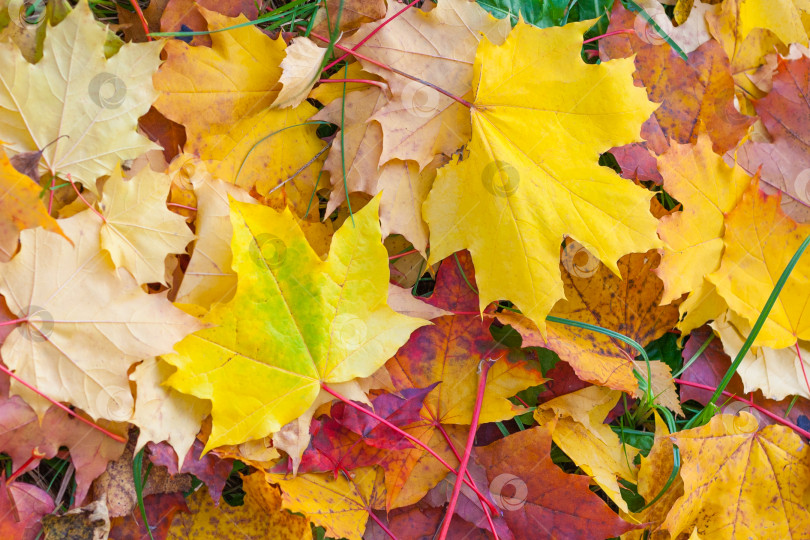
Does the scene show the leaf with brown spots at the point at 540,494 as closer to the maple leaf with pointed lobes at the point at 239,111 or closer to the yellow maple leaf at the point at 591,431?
the yellow maple leaf at the point at 591,431

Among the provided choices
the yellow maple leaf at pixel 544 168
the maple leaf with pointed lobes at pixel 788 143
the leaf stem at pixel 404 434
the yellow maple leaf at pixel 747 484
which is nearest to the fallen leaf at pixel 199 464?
the leaf stem at pixel 404 434

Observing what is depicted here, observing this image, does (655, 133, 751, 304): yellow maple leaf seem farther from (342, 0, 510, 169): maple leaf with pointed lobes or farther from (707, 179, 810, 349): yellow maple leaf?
(342, 0, 510, 169): maple leaf with pointed lobes

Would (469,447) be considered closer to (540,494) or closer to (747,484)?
(540,494)

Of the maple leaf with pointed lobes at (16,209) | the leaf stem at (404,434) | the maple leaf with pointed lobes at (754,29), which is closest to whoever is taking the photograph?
the maple leaf with pointed lobes at (16,209)

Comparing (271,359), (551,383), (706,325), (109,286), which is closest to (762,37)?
(706,325)

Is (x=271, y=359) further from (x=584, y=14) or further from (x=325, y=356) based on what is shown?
(x=584, y=14)

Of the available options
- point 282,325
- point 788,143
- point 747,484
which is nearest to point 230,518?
point 282,325

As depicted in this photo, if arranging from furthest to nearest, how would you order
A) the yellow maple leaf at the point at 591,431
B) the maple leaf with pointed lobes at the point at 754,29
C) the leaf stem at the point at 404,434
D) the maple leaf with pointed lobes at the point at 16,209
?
1. the maple leaf with pointed lobes at the point at 754,29
2. the yellow maple leaf at the point at 591,431
3. the leaf stem at the point at 404,434
4. the maple leaf with pointed lobes at the point at 16,209

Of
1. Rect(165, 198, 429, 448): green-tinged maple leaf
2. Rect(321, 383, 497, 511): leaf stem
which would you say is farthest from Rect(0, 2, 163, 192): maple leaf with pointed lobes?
Rect(321, 383, 497, 511): leaf stem
